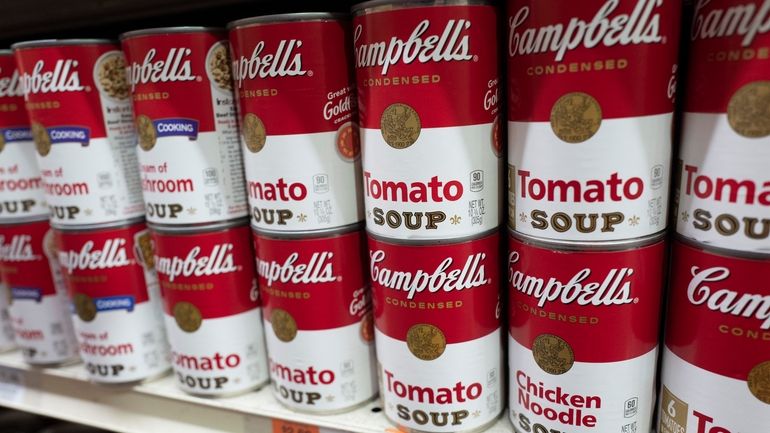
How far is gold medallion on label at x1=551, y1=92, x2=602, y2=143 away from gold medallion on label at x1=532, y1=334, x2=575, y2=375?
333mm

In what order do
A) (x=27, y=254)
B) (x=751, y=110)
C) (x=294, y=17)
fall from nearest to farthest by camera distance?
(x=751, y=110) → (x=294, y=17) → (x=27, y=254)

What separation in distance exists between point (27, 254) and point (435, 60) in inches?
46.6

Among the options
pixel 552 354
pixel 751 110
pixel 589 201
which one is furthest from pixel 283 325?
pixel 751 110

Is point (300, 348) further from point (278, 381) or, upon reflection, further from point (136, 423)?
point (136, 423)

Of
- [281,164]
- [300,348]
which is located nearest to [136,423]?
[300,348]

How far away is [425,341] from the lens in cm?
96

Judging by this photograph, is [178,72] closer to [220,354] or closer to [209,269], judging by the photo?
[209,269]

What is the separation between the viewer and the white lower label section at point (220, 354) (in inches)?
45.7

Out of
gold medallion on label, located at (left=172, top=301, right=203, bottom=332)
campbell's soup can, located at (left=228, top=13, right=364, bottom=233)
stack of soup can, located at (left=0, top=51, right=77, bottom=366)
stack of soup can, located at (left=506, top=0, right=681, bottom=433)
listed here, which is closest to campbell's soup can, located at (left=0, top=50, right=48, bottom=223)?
stack of soup can, located at (left=0, top=51, right=77, bottom=366)

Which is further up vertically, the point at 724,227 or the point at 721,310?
the point at 724,227

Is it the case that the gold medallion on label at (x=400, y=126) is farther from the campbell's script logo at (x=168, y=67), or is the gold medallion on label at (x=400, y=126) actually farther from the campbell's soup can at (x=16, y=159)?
the campbell's soup can at (x=16, y=159)

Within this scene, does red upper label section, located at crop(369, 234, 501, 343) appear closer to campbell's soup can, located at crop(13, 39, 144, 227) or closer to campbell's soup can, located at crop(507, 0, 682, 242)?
campbell's soup can, located at crop(507, 0, 682, 242)

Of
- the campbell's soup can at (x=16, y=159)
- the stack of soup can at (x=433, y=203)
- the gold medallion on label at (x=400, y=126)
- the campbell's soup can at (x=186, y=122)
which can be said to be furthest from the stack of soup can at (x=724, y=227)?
the campbell's soup can at (x=16, y=159)

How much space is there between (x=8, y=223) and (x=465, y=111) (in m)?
1.20
